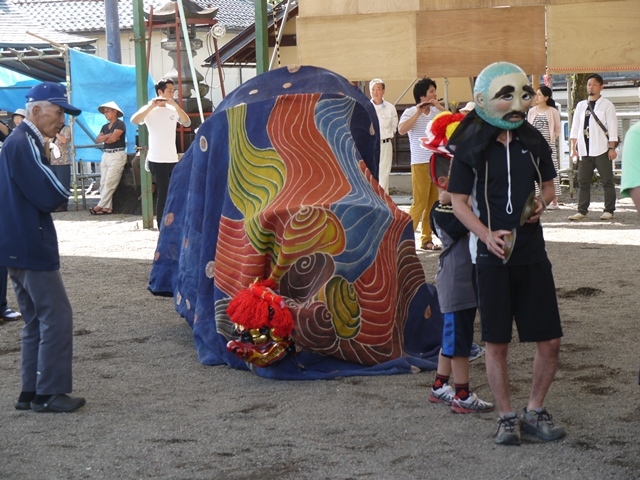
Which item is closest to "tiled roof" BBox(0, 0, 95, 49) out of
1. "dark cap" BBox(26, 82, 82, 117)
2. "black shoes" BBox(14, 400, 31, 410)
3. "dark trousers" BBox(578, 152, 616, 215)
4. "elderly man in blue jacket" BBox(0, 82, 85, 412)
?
"dark trousers" BBox(578, 152, 616, 215)

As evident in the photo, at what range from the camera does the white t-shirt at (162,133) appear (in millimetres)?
13430

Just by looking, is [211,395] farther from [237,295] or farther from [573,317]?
[573,317]

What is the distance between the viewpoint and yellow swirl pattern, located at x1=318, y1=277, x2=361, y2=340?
607 cm

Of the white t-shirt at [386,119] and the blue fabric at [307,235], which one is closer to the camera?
the blue fabric at [307,235]

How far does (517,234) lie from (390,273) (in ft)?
5.54

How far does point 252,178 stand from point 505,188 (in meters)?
2.24

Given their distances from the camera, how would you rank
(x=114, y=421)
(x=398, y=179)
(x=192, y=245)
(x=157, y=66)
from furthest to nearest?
1. (x=157, y=66)
2. (x=398, y=179)
3. (x=192, y=245)
4. (x=114, y=421)

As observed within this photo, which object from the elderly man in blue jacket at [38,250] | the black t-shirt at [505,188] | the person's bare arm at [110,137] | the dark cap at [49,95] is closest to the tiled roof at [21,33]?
the person's bare arm at [110,137]

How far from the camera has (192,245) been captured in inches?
275

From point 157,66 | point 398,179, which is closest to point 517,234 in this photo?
point 398,179

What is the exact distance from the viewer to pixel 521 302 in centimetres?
479

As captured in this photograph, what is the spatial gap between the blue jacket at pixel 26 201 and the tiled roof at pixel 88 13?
33.1 m

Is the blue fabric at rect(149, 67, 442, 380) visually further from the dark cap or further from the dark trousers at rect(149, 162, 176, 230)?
the dark trousers at rect(149, 162, 176, 230)

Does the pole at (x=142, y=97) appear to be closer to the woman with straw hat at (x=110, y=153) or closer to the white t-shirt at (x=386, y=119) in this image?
the woman with straw hat at (x=110, y=153)
